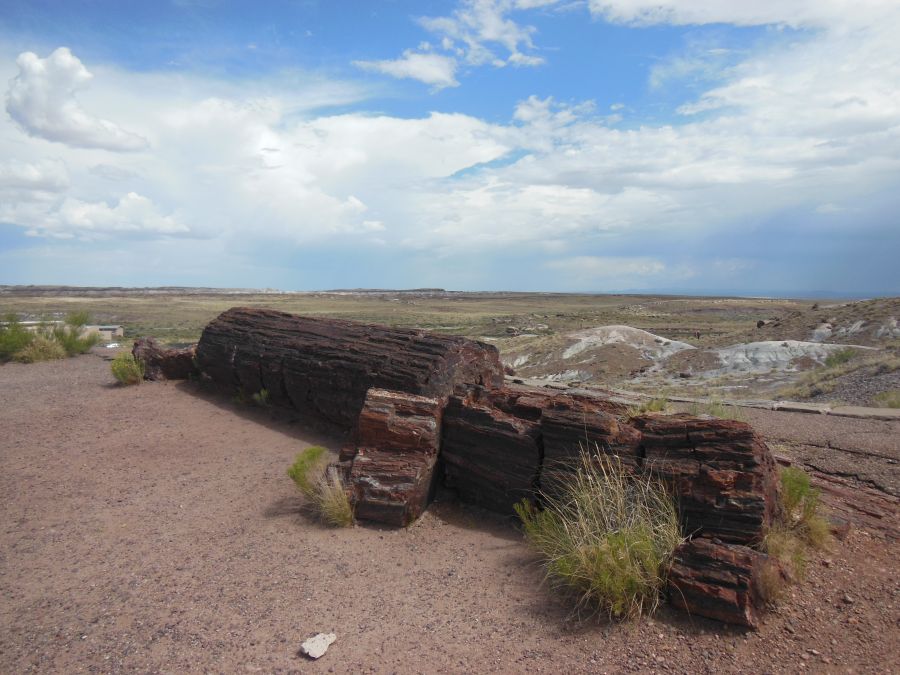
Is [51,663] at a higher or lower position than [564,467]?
lower

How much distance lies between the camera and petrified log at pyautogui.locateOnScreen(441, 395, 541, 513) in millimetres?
6445

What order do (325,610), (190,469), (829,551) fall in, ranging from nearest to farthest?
Answer: (325,610)
(829,551)
(190,469)

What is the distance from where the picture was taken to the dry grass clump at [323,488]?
6.31 meters

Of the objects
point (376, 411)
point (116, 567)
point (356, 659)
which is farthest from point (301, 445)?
point (356, 659)

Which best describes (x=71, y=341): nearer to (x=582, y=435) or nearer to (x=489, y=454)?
(x=489, y=454)

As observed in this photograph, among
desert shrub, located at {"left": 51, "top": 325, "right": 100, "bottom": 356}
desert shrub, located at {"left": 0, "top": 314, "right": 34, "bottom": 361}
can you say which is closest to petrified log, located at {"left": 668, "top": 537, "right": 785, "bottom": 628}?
desert shrub, located at {"left": 0, "top": 314, "right": 34, "bottom": 361}

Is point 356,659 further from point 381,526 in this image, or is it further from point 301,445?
point 301,445

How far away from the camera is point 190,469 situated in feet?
27.8

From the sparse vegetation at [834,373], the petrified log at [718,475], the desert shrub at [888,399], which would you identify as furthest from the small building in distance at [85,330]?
the desert shrub at [888,399]

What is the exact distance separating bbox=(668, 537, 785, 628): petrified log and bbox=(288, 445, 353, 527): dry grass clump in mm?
3285

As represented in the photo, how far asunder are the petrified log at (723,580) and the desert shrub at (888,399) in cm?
1039

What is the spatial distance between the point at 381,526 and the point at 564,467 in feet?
6.67

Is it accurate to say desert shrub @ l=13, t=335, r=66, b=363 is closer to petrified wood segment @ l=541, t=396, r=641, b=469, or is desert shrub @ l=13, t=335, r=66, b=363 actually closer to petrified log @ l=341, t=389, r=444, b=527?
petrified log @ l=341, t=389, r=444, b=527

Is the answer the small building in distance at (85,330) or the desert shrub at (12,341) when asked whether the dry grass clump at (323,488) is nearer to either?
the desert shrub at (12,341)
